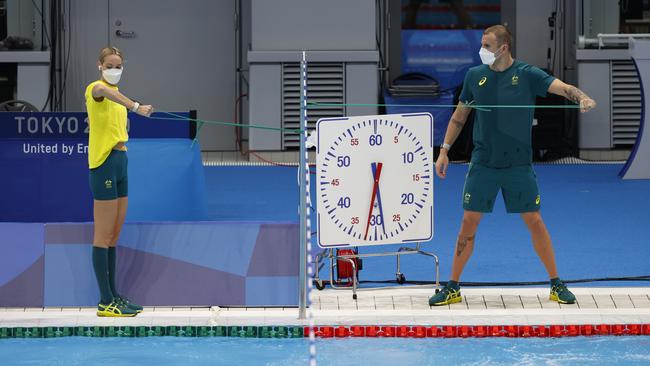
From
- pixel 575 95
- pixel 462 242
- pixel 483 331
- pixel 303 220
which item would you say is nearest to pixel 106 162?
pixel 303 220

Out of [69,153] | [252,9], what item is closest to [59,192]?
[69,153]

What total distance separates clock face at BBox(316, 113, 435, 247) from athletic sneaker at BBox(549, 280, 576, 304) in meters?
0.82

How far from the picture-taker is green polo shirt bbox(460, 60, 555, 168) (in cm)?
772

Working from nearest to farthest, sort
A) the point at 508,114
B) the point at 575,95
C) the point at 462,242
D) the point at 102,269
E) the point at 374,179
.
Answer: the point at 575,95, the point at 102,269, the point at 508,114, the point at 462,242, the point at 374,179

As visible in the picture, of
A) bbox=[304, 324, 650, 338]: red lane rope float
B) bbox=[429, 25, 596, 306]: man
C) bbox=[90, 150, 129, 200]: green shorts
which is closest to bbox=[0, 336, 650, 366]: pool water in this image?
bbox=[304, 324, 650, 338]: red lane rope float

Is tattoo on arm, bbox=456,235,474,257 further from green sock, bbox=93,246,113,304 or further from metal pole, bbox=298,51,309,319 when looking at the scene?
green sock, bbox=93,246,113,304

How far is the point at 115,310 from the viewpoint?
25.2 ft

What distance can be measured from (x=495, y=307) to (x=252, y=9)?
8.71 meters

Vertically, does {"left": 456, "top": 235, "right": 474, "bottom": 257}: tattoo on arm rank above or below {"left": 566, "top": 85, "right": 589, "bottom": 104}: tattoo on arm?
below

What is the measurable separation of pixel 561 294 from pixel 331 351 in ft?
5.09

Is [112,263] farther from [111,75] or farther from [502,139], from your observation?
[502,139]

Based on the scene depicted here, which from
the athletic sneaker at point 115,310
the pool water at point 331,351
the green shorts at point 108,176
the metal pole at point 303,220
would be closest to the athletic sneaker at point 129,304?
the athletic sneaker at point 115,310

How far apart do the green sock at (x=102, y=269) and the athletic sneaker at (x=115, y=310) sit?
0.03 meters

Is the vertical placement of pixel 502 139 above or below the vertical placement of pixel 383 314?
above
